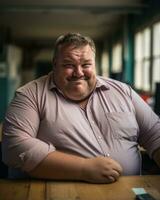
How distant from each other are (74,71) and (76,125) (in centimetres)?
25

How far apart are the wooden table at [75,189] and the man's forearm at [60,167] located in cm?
3

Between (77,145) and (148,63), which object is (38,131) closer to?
(77,145)

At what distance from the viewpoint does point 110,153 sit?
1714 millimetres

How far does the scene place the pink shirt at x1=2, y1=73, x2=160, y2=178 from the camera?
1.61 metres

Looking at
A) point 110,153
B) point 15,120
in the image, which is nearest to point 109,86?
point 110,153

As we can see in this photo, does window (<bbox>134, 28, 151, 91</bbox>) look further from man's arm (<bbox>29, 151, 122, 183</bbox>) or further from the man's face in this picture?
man's arm (<bbox>29, 151, 122, 183</bbox>)

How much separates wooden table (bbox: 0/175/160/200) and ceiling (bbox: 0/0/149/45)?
22.4 feet

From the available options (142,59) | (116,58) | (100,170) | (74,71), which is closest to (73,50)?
(74,71)

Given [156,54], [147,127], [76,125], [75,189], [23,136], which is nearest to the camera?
[75,189]

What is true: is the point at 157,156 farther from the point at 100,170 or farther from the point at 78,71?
the point at 78,71

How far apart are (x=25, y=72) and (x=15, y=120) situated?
662 inches

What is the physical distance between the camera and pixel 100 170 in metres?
1.54

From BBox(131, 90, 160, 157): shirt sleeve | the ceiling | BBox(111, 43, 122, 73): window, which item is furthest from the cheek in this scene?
BBox(111, 43, 122, 73): window

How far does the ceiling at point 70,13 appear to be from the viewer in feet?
26.8
